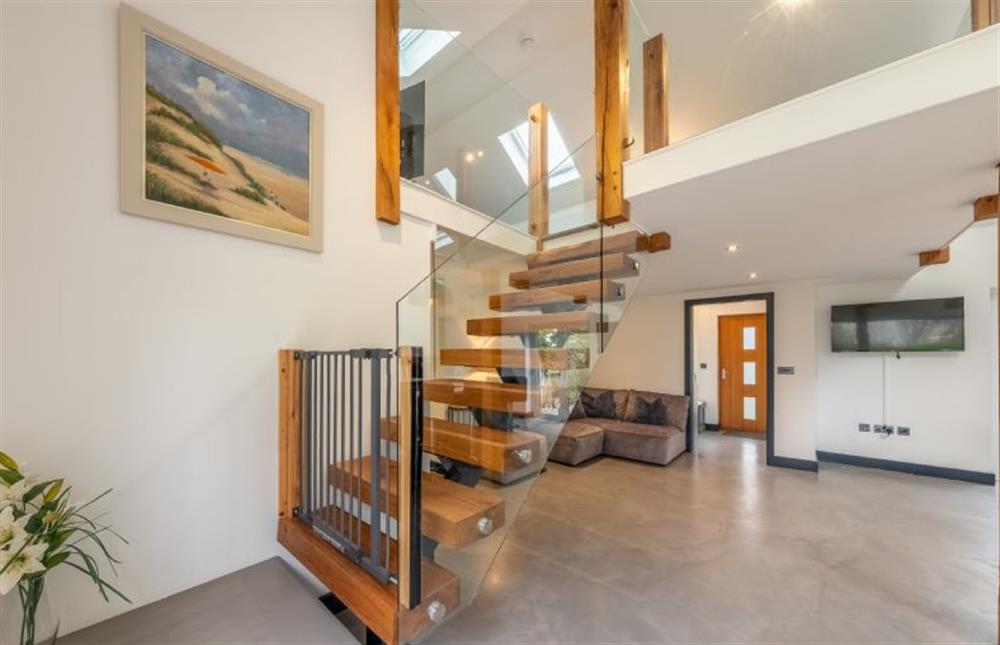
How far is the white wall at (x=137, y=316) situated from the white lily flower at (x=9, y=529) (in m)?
0.43

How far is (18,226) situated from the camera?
142 centimetres

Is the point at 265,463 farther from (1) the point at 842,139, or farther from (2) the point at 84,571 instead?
(1) the point at 842,139

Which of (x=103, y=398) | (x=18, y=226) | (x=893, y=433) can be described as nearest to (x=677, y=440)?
(x=893, y=433)

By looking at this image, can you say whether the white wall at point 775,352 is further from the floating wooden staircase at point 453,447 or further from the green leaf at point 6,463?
the green leaf at point 6,463

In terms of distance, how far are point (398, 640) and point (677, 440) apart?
4741 millimetres

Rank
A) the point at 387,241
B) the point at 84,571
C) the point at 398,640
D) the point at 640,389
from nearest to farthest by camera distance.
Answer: the point at 398,640 → the point at 84,571 → the point at 387,241 → the point at 640,389

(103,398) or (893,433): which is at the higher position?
(103,398)

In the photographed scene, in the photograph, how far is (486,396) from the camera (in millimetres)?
2234

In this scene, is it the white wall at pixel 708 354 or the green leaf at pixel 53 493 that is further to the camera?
the white wall at pixel 708 354

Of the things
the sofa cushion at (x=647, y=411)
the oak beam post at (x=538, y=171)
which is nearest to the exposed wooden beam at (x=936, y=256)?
the sofa cushion at (x=647, y=411)

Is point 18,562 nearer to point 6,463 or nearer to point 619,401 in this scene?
point 6,463

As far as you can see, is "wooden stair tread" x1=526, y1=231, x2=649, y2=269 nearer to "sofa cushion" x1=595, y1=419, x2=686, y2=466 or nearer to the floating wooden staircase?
the floating wooden staircase

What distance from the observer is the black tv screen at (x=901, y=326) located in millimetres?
4309

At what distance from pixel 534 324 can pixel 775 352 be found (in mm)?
4205
